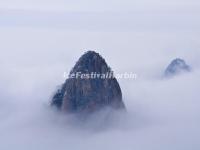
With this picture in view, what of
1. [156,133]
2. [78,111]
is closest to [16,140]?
[78,111]

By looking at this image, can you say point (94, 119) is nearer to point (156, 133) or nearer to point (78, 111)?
point (78, 111)

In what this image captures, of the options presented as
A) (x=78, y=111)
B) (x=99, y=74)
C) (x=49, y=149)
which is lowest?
(x=49, y=149)

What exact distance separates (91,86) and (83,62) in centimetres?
830

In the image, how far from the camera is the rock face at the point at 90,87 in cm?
18388

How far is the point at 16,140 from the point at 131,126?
130ft

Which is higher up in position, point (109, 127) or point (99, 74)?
point (99, 74)

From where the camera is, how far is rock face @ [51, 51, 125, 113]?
184 m

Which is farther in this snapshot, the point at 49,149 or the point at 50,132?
the point at 50,132

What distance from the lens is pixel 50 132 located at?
617 ft

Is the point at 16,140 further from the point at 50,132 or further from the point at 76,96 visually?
the point at 76,96

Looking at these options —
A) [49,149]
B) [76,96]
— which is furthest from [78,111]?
[49,149]

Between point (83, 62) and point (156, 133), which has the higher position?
point (83, 62)

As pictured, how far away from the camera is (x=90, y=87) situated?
604ft

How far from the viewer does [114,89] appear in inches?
7318
